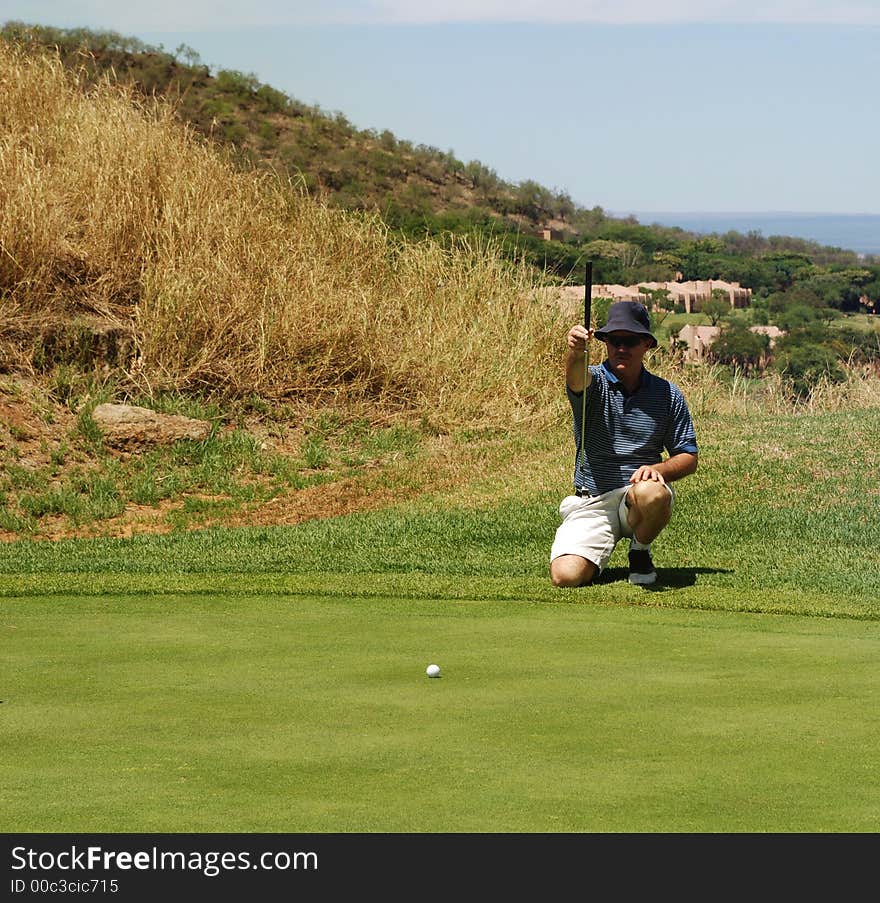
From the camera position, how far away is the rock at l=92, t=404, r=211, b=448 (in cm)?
1515

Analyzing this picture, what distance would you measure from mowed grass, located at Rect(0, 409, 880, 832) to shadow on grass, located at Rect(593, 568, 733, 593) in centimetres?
6

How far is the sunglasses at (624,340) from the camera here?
339 inches

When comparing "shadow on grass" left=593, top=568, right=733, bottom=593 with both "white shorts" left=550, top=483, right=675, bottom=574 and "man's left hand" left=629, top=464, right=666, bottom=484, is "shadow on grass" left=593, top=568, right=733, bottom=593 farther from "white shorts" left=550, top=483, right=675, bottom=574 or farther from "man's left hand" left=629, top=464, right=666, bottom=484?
"man's left hand" left=629, top=464, right=666, bottom=484

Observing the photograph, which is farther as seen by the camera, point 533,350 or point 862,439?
point 533,350

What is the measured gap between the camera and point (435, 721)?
480 centimetres

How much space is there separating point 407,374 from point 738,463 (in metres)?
5.77

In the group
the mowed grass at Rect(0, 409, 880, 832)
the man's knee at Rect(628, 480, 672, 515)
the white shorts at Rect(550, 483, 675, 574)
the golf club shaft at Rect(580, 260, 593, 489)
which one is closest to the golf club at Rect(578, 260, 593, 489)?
the golf club shaft at Rect(580, 260, 593, 489)

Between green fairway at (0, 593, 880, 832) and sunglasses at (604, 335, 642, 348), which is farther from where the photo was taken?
sunglasses at (604, 335, 642, 348)

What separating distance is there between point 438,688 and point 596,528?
3.63 m

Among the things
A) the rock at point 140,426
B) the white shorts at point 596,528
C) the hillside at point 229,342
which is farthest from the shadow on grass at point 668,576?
the rock at point 140,426

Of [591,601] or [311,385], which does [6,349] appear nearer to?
[311,385]

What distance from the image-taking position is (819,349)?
33281mm

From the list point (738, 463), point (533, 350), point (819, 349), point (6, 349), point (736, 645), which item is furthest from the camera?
point (819, 349)

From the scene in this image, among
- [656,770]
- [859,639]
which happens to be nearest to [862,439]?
[859,639]
